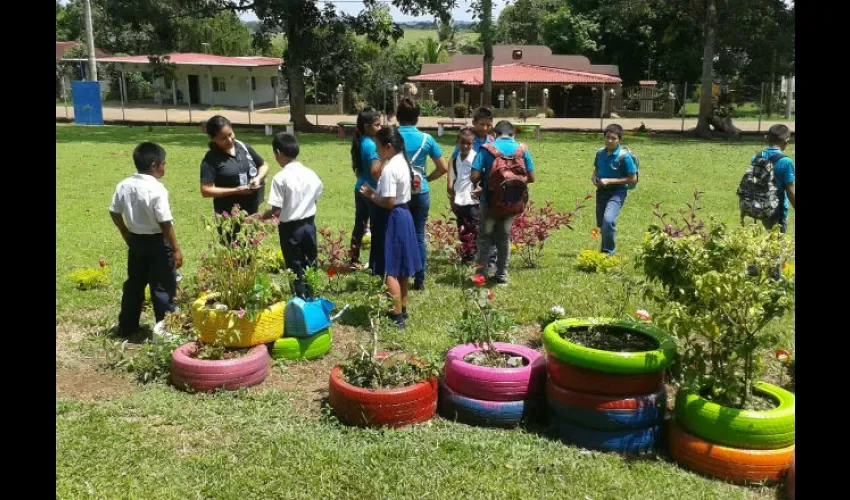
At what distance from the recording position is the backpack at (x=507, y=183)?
6934 millimetres

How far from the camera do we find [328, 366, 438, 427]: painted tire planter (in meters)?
4.31

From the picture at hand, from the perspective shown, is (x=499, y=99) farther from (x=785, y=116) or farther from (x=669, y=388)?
(x=669, y=388)

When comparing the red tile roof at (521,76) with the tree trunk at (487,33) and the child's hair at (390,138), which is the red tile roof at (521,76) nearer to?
the tree trunk at (487,33)

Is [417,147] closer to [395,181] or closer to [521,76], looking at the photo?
[395,181]

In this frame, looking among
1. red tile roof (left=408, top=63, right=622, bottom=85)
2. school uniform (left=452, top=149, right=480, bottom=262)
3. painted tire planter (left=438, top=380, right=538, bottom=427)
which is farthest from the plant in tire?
red tile roof (left=408, top=63, right=622, bottom=85)

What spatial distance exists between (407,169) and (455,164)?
85.1 inches

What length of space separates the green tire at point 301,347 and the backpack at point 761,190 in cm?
439

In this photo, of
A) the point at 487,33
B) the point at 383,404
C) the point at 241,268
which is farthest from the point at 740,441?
the point at 487,33

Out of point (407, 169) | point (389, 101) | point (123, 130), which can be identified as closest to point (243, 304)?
point (407, 169)

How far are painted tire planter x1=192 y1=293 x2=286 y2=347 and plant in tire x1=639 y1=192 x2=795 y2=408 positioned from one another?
2744 millimetres

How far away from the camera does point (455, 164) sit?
802cm

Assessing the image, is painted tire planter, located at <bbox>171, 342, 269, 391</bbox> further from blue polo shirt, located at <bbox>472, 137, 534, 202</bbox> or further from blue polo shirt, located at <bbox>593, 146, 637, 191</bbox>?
blue polo shirt, located at <bbox>593, 146, 637, 191</bbox>

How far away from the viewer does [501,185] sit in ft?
22.7
